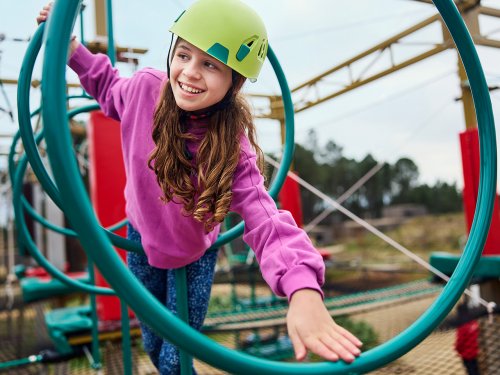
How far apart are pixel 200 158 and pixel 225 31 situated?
16 centimetres

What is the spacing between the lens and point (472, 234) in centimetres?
53

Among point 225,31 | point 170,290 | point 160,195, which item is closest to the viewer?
point 225,31

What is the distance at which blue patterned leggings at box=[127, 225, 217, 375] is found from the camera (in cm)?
74

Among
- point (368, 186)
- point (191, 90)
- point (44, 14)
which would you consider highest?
point (44, 14)

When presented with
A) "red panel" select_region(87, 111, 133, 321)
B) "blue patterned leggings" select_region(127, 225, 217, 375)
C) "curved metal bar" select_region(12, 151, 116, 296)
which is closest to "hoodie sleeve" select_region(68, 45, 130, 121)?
"blue patterned leggings" select_region(127, 225, 217, 375)

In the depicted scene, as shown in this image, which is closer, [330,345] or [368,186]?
[330,345]

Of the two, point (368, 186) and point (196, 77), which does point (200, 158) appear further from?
point (368, 186)

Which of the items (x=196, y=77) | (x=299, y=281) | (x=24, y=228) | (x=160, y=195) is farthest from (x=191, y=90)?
(x=24, y=228)

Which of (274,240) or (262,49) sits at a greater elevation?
(262,49)

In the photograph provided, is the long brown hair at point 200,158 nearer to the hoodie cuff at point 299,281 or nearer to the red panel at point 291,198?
the hoodie cuff at point 299,281

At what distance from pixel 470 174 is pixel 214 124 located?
1.87m

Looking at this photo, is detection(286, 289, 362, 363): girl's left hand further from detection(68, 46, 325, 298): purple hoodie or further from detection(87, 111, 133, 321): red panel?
detection(87, 111, 133, 321): red panel

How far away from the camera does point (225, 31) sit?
1.76 feet

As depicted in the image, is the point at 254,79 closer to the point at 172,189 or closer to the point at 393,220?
the point at 172,189
